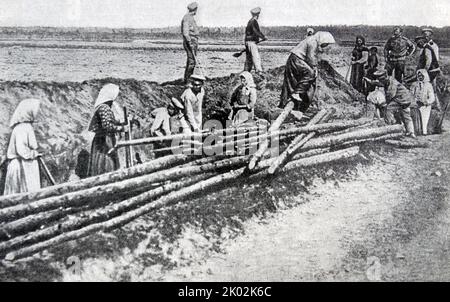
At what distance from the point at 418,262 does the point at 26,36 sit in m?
10.2

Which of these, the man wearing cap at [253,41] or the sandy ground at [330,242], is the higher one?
the man wearing cap at [253,41]

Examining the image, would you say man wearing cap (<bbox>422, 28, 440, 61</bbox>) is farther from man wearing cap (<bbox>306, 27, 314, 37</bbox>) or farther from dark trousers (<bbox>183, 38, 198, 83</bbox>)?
dark trousers (<bbox>183, 38, 198, 83</bbox>)

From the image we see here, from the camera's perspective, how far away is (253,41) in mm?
12195

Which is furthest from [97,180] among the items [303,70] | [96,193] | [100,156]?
[303,70]

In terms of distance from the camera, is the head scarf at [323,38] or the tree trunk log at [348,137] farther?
the head scarf at [323,38]

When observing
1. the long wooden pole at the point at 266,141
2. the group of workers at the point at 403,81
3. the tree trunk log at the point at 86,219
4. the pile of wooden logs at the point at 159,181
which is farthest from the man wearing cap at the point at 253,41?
the tree trunk log at the point at 86,219

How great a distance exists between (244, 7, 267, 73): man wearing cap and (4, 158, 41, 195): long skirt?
228 inches

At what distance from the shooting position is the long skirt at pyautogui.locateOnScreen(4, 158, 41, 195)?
859cm

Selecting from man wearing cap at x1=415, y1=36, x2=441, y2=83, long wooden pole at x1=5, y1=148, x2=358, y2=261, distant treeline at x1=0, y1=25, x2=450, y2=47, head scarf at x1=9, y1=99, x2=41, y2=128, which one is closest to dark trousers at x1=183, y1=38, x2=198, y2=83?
distant treeline at x1=0, y1=25, x2=450, y2=47

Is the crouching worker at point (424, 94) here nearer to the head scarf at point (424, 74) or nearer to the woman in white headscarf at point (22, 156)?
the head scarf at point (424, 74)

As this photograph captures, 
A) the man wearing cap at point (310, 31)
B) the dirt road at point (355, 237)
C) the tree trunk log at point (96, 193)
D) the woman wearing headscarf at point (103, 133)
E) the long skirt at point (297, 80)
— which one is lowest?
the dirt road at point (355, 237)

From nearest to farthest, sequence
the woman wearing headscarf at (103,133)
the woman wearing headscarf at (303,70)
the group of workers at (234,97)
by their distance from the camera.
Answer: the group of workers at (234,97) < the woman wearing headscarf at (103,133) < the woman wearing headscarf at (303,70)

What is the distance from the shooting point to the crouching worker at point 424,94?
1293 cm
